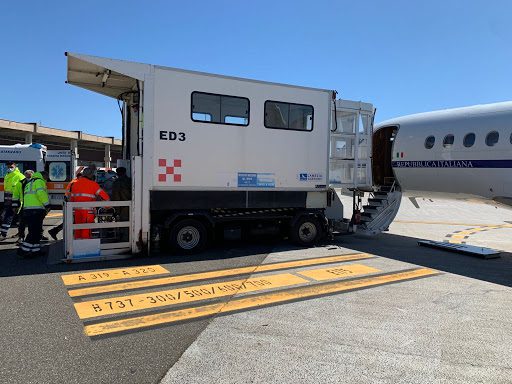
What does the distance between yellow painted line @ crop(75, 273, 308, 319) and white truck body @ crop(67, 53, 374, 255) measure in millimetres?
2479

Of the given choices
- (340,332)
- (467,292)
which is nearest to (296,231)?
(467,292)

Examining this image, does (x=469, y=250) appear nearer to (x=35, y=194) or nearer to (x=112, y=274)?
(x=112, y=274)

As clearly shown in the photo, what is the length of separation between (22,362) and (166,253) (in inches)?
195

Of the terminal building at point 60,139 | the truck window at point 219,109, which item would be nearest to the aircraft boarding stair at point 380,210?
the truck window at point 219,109

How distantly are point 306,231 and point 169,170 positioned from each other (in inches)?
142

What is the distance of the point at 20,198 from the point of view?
34.1ft

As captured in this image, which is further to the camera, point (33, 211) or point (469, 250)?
point (469, 250)

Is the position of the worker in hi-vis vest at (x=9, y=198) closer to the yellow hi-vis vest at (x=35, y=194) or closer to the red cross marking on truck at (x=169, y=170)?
the yellow hi-vis vest at (x=35, y=194)

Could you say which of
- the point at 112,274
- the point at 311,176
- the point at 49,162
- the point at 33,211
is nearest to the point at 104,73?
the point at 33,211

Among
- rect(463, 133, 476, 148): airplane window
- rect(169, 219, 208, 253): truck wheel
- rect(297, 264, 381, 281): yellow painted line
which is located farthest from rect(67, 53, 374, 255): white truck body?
rect(463, 133, 476, 148): airplane window

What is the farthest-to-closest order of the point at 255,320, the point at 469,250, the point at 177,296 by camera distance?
the point at 469,250
the point at 177,296
the point at 255,320

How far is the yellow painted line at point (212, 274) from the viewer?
6.04 m

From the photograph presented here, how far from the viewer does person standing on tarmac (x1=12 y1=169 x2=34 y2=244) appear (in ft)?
29.1

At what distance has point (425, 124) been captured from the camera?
10.9m
